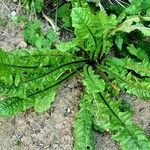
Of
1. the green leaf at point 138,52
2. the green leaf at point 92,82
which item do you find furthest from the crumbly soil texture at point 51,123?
the green leaf at point 138,52

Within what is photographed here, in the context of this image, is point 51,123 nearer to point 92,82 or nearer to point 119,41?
point 92,82

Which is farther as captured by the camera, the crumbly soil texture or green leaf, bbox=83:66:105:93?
the crumbly soil texture

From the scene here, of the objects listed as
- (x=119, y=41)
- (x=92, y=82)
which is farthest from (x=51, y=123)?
(x=119, y=41)

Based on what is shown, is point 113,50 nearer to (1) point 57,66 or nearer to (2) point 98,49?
(2) point 98,49

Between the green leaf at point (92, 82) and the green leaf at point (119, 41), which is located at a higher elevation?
the green leaf at point (119, 41)

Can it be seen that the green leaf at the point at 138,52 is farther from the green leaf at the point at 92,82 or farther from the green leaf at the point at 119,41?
the green leaf at the point at 92,82

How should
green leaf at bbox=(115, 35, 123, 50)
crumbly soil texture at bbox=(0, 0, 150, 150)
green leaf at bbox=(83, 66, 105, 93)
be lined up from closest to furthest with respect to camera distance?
green leaf at bbox=(83, 66, 105, 93) < crumbly soil texture at bbox=(0, 0, 150, 150) < green leaf at bbox=(115, 35, 123, 50)

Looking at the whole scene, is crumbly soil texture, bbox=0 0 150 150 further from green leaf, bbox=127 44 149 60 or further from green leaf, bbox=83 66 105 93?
green leaf, bbox=127 44 149 60

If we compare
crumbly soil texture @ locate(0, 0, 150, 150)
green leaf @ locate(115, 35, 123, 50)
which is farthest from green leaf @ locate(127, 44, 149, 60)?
crumbly soil texture @ locate(0, 0, 150, 150)
